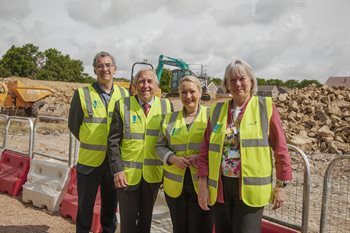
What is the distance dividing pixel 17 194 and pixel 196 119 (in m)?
4.67

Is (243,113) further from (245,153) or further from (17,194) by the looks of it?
(17,194)

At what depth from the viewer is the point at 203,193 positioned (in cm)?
285

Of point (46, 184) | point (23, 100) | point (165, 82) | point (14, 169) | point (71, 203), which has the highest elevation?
Result: point (165, 82)

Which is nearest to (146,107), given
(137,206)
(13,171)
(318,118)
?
(137,206)

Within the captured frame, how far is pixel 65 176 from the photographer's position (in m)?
5.78

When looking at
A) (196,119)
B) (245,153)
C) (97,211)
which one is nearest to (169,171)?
(196,119)

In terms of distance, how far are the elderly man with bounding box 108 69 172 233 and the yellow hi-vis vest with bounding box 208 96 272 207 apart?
34.6 inches

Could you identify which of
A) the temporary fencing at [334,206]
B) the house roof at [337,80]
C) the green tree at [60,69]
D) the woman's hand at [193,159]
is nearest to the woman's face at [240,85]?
the woman's hand at [193,159]

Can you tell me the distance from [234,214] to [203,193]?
0.29 m

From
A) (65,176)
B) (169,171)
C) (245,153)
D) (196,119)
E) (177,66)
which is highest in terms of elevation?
(177,66)

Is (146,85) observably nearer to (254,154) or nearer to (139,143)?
(139,143)

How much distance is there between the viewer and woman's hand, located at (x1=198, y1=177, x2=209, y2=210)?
9.32ft

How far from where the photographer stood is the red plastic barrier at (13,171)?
6.40m

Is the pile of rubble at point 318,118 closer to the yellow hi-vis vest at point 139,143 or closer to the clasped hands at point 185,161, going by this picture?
the yellow hi-vis vest at point 139,143
